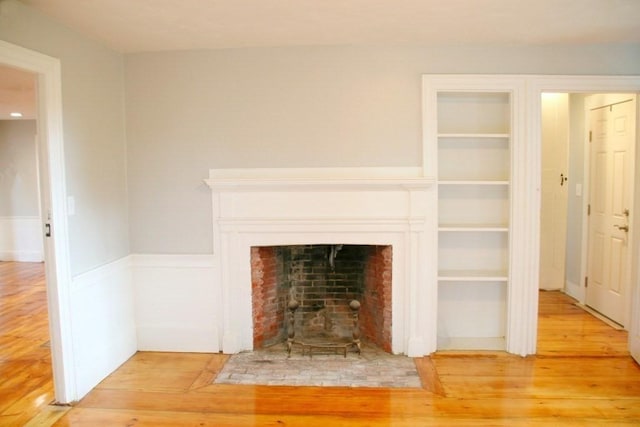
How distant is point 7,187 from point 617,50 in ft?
27.9

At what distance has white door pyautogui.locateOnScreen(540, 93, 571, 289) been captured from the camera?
5191 mm

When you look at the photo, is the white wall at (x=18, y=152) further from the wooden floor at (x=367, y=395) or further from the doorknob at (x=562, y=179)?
the doorknob at (x=562, y=179)

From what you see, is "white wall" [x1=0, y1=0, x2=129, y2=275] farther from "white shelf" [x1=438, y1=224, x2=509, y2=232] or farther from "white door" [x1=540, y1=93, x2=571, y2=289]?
"white door" [x1=540, y1=93, x2=571, y2=289]

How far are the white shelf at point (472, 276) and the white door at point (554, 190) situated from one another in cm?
210

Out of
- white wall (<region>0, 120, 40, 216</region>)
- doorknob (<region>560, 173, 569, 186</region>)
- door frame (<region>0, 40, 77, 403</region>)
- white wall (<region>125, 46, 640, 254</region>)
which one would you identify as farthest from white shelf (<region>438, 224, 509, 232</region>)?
white wall (<region>0, 120, 40, 216</region>)

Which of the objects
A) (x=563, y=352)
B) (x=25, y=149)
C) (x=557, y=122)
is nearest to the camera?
(x=563, y=352)

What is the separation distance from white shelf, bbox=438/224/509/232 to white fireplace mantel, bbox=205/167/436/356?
0.44 feet

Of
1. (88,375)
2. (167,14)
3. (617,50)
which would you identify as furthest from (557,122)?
(88,375)

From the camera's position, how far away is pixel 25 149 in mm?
7410

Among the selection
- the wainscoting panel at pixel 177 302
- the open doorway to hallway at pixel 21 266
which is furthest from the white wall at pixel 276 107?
the open doorway to hallway at pixel 21 266

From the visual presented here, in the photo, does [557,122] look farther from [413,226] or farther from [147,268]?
[147,268]

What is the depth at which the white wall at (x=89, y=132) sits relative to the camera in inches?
105

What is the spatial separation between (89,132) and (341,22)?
1865 millimetres

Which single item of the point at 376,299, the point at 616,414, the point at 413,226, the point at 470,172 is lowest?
the point at 616,414
